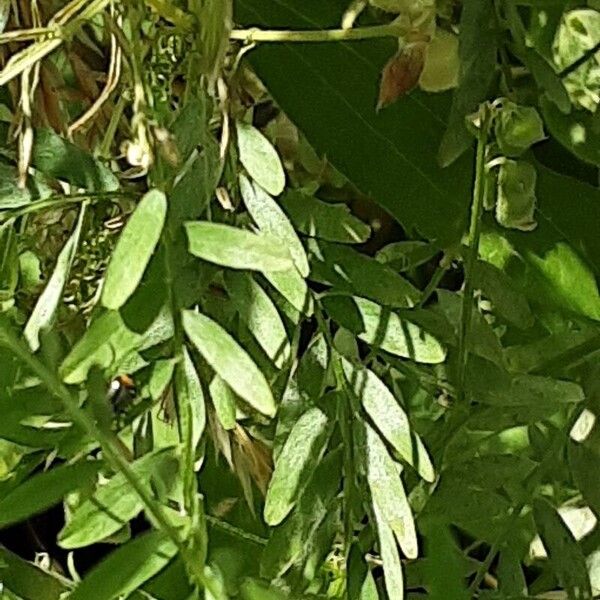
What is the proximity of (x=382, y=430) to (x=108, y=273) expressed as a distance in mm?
128

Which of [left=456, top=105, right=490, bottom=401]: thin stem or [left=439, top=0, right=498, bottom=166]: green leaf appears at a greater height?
[left=439, top=0, right=498, bottom=166]: green leaf

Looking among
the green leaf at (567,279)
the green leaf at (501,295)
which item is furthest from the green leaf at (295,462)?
the green leaf at (567,279)

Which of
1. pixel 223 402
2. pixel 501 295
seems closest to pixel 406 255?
pixel 501 295

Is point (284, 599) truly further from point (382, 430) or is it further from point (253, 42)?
point (253, 42)

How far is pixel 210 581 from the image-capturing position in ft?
1.38

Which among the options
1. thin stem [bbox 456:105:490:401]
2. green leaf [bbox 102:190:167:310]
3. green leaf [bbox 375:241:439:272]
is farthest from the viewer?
green leaf [bbox 375:241:439:272]

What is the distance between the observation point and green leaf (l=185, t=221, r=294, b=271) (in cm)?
38

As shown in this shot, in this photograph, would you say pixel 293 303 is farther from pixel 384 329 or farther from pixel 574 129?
pixel 574 129

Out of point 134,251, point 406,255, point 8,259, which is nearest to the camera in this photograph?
point 134,251

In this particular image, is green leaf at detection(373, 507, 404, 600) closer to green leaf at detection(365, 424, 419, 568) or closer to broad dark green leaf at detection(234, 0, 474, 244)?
green leaf at detection(365, 424, 419, 568)

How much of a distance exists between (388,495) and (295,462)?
3 cm

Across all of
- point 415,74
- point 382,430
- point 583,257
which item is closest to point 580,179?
point 583,257

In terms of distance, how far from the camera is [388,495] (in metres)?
0.45

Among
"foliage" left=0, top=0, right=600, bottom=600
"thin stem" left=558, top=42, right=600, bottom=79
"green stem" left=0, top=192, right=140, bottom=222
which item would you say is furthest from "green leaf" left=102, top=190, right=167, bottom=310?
"thin stem" left=558, top=42, right=600, bottom=79
